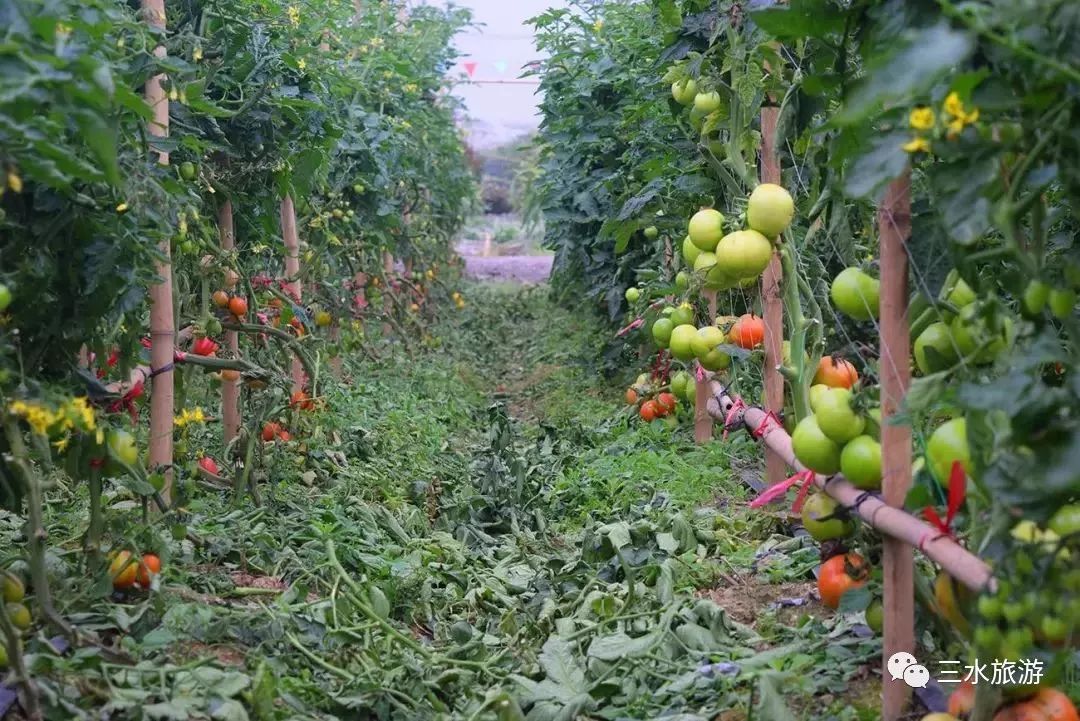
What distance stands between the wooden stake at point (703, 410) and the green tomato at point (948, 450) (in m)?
2.37

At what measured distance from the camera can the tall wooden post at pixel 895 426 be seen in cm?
190

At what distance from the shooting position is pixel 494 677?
2.48m

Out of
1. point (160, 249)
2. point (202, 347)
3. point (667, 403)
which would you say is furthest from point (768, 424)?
point (667, 403)

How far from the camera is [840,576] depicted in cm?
224

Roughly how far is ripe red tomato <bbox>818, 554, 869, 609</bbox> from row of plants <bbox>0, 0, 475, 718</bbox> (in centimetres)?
140

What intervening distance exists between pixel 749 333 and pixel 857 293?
4.50ft

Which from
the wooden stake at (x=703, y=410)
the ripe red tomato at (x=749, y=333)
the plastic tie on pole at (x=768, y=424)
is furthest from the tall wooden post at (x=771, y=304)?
the wooden stake at (x=703, y=410)

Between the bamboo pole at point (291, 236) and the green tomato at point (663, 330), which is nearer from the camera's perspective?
the green tomato at point (663, 330)

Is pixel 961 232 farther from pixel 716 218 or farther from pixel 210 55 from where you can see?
pixel 210 55

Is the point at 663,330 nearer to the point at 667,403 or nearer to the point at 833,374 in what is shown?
the point at 667,403

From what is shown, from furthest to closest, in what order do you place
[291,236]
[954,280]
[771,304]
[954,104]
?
[291,236] < [771,304] < [954,280] < [954,104]

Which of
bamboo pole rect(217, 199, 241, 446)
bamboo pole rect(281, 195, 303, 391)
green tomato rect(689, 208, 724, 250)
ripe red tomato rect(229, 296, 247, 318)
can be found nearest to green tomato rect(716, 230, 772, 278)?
green tomato rect(689, 208, 724, 250)

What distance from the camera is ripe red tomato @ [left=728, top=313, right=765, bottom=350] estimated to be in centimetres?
348

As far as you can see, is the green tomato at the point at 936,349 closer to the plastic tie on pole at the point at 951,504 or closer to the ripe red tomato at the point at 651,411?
the plastic tie on pole at the point at 951,504
